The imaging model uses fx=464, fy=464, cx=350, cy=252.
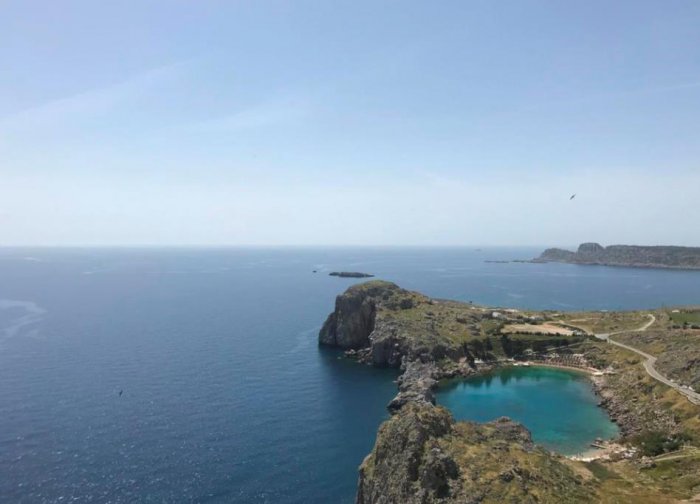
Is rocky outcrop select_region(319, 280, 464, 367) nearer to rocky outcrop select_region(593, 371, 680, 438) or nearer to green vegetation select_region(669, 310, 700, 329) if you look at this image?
rocky outcrop select_region(593, 371, 680, 438)

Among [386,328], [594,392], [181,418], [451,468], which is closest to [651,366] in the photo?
[594,392]

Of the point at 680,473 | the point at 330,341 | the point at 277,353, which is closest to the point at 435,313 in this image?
the point at 330,341

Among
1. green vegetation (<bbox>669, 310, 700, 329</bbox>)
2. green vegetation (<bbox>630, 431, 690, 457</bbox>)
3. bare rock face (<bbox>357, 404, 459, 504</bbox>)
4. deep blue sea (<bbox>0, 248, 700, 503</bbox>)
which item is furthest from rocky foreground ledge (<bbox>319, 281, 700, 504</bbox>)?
green vegetation (<bbox>669, 310, 700, 329</bbox>)

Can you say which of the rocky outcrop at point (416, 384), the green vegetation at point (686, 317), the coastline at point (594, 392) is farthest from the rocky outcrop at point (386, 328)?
the green vegetation at point (686, 317)

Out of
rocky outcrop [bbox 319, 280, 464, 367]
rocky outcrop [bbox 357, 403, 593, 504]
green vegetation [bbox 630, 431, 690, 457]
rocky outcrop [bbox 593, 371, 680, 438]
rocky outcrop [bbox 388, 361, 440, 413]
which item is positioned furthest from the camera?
rocky outcrop [bbox 319, 280, 464, 367]

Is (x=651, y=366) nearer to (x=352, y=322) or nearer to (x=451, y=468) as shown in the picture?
(x=352, y=322)

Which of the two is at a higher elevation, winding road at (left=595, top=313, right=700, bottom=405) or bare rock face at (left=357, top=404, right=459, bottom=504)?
bare rock face at (left=357, top=404, right=459, bottom=504)

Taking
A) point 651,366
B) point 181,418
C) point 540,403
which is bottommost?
point 540,403
